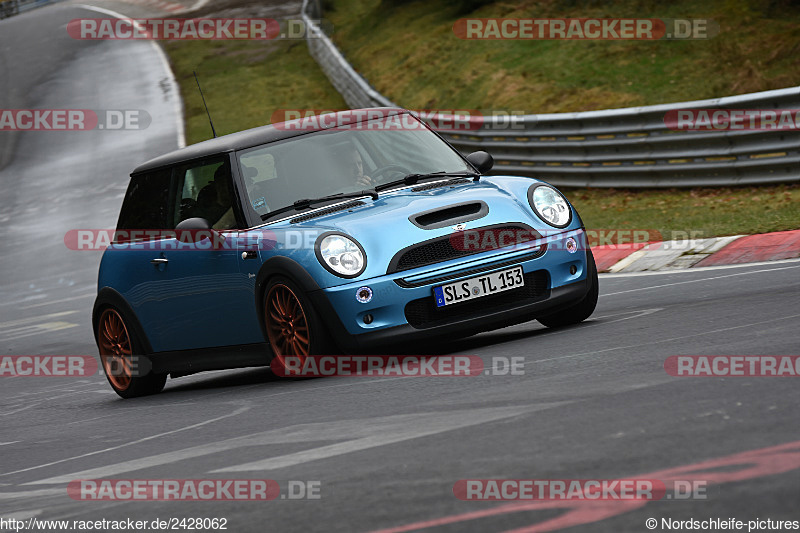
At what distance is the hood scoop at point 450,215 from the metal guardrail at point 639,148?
7407 millimetres

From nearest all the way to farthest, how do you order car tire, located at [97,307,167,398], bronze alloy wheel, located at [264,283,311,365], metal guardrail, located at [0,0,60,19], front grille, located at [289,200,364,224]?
bronze alloy wheel, located at [264,283,311,365]
front grille, located at [289,200,364,224]
car tire, located at [97,307,167,398]
metal guardrail, located at [0,0,60,19]

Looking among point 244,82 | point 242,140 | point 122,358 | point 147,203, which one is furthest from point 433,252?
point 244,82

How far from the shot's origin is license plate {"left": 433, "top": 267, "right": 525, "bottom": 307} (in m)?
7.46

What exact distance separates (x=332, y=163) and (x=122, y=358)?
2.27m

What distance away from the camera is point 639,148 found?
16.3 meters

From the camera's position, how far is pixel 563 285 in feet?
26.1

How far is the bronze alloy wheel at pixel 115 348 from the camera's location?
934 centimetres

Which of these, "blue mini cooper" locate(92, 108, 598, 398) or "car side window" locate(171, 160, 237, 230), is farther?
"car side window" locate(171, 160, 237, 230)

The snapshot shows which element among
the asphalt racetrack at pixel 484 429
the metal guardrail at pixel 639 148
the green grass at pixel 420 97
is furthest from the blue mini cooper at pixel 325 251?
the metal guardrail at pixel 639 148

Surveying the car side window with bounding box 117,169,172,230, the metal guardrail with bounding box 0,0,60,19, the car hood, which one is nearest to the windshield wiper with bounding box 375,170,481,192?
the car hood

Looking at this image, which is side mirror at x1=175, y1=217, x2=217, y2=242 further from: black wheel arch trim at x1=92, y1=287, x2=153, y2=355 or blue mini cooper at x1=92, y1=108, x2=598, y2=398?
black wheel arch trim at x1=92, y1=287, x2=153, y2=355

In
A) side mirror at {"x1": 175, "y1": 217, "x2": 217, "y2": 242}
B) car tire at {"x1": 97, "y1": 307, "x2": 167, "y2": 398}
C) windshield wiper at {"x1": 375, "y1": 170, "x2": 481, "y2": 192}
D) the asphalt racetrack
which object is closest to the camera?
the asphalt racetrack

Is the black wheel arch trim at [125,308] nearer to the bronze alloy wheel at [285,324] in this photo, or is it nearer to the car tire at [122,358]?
the car tire at [122,358]

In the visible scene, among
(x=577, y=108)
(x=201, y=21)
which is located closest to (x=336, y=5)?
(x=201, y=21)
